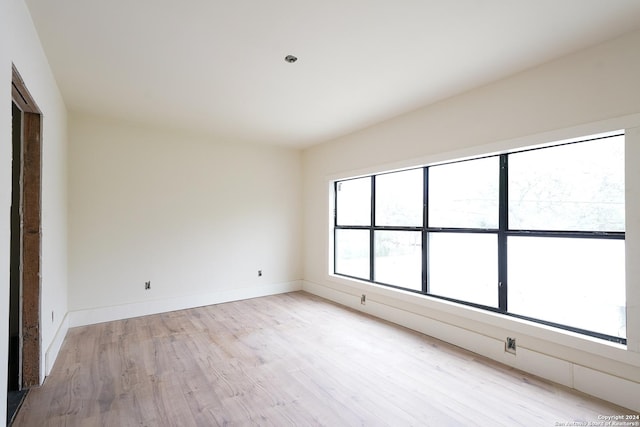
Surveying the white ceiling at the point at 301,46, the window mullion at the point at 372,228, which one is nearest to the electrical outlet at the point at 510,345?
the window mullion at the point at 372,228

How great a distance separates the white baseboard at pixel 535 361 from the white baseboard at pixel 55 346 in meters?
3.42

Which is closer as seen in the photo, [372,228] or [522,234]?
[522,234]

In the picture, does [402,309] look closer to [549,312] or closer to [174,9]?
[549,312]

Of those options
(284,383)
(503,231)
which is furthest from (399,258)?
(284,383)

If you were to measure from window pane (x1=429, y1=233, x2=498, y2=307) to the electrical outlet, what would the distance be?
0.32 meters

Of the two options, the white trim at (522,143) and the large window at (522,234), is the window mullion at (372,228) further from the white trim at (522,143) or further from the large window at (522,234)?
the white trim at (522,143)

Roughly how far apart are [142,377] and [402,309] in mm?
2765

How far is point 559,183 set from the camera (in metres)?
2.61

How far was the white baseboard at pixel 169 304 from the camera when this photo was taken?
3.89m

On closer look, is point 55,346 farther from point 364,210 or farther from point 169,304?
point 364,210

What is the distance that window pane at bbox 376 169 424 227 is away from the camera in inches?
150

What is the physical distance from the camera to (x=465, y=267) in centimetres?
327

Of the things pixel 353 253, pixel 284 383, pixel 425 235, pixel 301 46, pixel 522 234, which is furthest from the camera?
pixel 353 253

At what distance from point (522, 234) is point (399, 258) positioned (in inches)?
59.7
